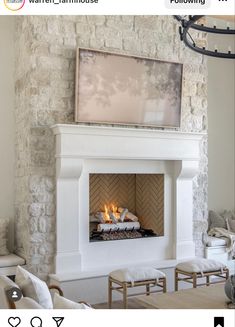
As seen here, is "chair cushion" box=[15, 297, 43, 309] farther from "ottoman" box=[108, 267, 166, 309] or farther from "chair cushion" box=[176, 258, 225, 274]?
"chair cushion" box=[176, 258, 225, 274]

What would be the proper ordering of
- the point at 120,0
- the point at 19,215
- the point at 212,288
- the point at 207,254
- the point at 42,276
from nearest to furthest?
1. the point at 120,0
2. the point at 212,288
3. the point at 42,276
4. the point at 19,215
5. the point at 207,254

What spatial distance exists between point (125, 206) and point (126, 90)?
152cm

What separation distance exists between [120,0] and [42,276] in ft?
10.1

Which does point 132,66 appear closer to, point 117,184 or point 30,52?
point 30,52

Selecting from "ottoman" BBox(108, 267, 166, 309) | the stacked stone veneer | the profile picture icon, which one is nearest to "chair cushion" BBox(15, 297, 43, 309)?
the profile picture icon

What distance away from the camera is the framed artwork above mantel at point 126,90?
15.1 feet

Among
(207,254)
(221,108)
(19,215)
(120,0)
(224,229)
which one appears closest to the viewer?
(120,0)

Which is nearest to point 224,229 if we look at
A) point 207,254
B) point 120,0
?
point 207,254

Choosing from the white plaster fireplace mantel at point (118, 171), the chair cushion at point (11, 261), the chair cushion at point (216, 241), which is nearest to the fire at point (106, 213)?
the white plaster fireplace mantel at point (118, 171)

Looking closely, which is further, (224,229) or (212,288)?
(224,229)

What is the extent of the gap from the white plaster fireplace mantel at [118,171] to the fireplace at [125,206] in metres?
0.11

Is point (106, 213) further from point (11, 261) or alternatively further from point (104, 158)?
point (11, 261)

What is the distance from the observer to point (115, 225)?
503cm

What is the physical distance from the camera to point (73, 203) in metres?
4.56
